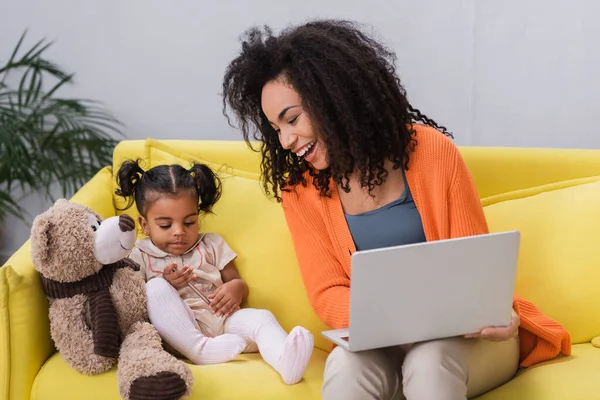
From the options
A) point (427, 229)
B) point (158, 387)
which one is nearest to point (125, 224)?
point (158, 387)

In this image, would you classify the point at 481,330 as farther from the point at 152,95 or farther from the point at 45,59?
the point at 45,59

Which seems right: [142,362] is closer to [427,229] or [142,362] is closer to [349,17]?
[427,229]

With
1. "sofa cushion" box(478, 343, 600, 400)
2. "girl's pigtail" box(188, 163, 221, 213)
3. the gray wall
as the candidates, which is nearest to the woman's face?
"girl's pigtail" box(188, 163, 221, 213)

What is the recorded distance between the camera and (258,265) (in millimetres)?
1880

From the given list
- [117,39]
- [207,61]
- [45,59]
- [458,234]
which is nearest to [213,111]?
[207,61]

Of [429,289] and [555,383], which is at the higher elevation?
[429,289]

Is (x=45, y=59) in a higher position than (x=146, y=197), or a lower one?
higher

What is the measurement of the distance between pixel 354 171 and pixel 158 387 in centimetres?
59

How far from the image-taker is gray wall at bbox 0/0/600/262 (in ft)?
7.36

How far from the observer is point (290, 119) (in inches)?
60.7

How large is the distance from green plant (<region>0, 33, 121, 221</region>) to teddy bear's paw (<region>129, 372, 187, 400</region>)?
1160 mm

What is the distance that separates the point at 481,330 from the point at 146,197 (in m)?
0.83

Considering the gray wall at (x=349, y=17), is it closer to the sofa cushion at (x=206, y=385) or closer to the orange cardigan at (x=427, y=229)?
the orange cardigan at (x=427, y=229)

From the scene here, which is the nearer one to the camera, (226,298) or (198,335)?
(198,335)
